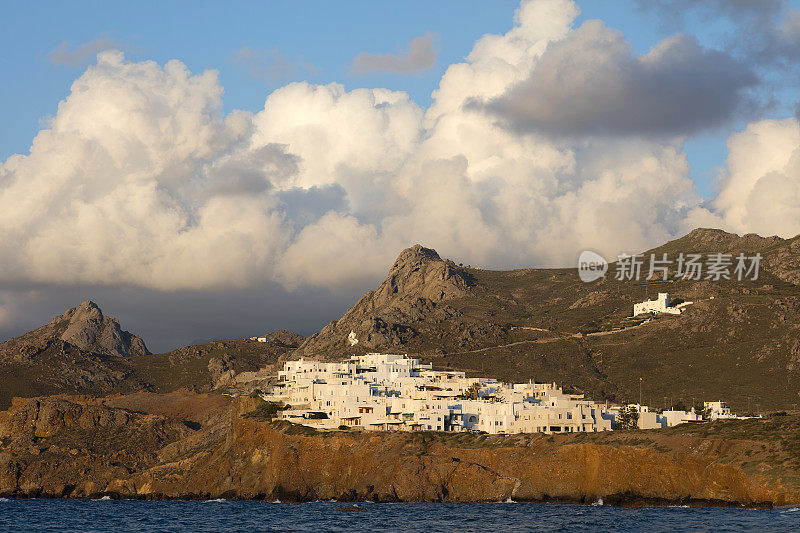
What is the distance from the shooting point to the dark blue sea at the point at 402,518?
9606 cm

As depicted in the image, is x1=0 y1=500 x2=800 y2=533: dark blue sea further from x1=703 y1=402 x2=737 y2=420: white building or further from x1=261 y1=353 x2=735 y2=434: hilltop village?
x1=703 y1=402 x2=737 y2=420: white building

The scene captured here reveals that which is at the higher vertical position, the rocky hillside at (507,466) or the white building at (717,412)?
the white building at (717,412)

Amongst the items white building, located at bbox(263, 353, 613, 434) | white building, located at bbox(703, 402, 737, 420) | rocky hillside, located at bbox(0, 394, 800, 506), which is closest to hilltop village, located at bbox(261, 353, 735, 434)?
white building, located at bbox(263, 353, 613, 434)

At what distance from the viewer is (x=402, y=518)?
359 feet

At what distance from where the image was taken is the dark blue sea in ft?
315

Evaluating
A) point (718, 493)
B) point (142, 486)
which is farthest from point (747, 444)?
point (142, 486)

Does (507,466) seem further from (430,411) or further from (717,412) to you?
(717,412)

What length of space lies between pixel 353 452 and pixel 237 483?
79.1ft

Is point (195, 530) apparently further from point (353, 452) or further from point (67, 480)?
point (67, 480)

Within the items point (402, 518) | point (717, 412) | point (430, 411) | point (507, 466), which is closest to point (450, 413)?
point (430, 411)

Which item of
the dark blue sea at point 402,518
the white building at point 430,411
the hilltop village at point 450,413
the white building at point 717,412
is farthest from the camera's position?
the white building at point 717,412

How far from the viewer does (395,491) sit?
131000 mm

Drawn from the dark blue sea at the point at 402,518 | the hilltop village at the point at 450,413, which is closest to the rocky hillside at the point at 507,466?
the dark blue sea at the point at 402,518

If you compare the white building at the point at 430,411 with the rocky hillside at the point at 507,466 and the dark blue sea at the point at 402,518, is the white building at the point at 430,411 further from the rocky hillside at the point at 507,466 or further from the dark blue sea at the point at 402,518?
the dark blue sea at the point at 402,518
